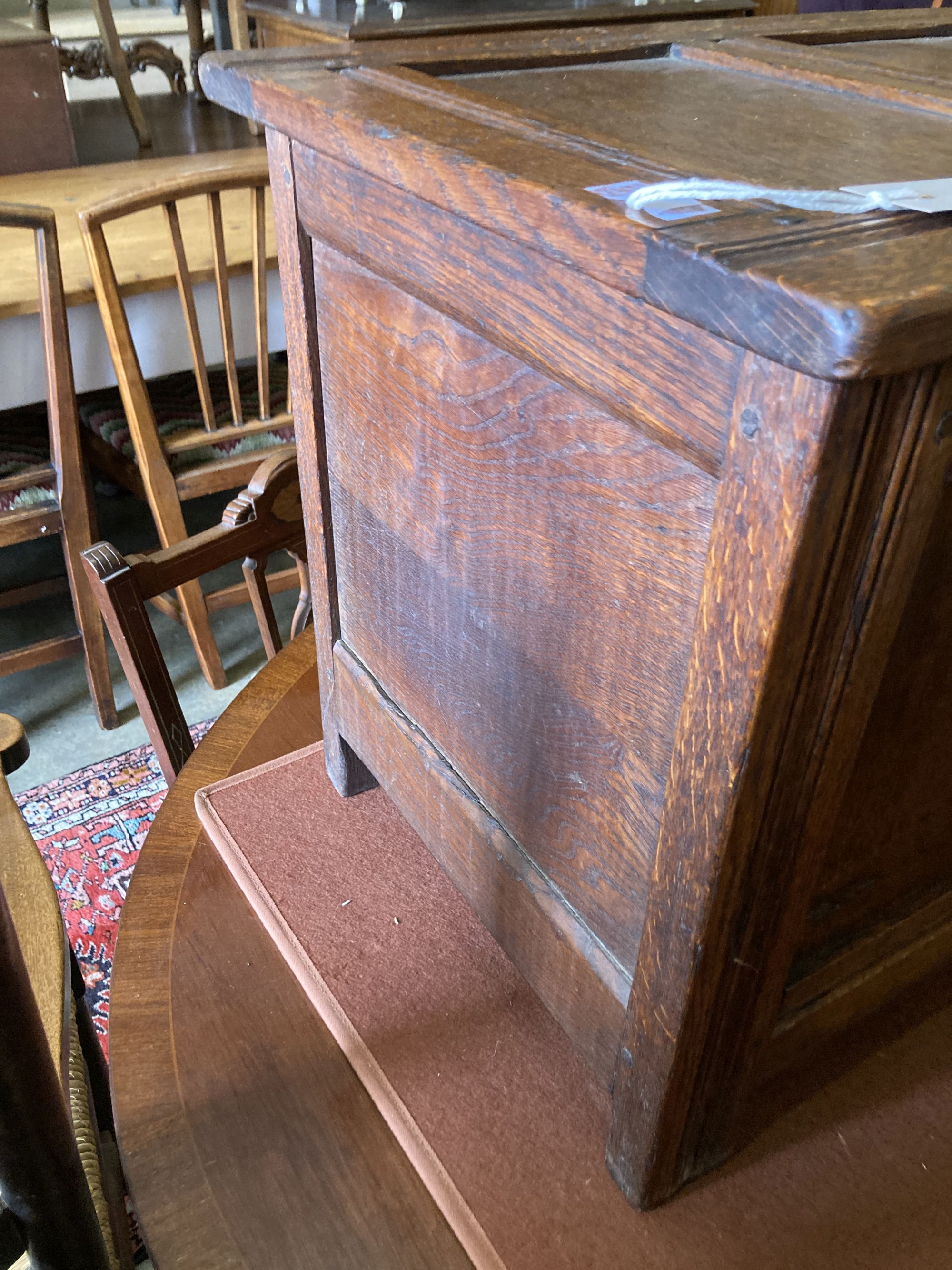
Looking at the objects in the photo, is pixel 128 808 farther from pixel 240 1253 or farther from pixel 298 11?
pixel 298 11

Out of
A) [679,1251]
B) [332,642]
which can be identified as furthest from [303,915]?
[679,1251]

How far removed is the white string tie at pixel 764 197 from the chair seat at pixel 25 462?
161 centimetres

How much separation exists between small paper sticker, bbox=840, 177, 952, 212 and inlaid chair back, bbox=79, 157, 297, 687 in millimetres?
1441

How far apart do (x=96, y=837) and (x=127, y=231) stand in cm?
124

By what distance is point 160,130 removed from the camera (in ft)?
9.77

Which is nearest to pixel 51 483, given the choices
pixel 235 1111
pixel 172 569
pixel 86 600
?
pixel 86 600

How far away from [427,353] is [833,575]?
0.28 meters

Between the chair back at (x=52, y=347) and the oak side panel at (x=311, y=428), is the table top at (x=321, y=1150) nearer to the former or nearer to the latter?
the oak side panel at (x=311, y=428)

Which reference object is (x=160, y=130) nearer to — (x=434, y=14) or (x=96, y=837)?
(x=434, y=14)

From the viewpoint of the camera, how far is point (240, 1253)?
563 millimetres

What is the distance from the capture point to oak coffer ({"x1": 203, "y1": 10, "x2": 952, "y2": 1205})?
0.33m

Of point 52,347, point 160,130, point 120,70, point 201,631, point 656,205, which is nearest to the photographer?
point 656,205

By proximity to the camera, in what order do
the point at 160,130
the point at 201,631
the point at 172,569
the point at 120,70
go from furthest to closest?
the point at 160,130, the point at 120,70, the point at 201,631, the point at 172,569

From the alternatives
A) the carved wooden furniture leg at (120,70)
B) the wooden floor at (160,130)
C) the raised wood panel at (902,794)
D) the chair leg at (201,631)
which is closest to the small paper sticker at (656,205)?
the raised wood panel at (902,794)
